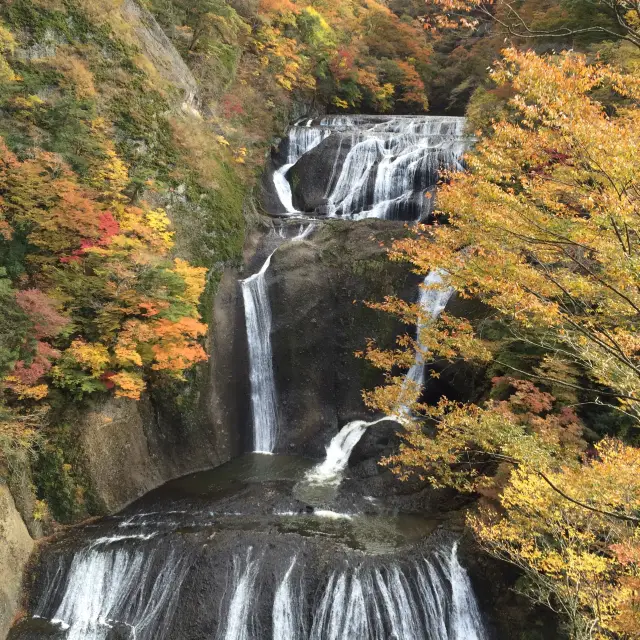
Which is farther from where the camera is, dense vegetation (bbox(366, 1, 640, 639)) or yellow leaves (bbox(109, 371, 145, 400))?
yellow leaves (bbox(109, 371, 145, 400))

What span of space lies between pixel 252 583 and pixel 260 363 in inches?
297

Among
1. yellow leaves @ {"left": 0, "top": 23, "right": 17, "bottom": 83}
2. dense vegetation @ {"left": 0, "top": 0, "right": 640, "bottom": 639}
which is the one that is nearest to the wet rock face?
dense vegetation @ {"left": 0, "top": 0, "right": 640, "bottom": 639}

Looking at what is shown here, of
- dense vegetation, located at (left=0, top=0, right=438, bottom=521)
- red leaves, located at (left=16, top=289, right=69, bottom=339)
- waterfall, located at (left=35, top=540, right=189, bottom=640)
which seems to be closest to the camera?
waterfall, located at (left=35, top=540, right=189, bottom=640)

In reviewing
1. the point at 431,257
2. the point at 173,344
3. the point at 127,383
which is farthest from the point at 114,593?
the point at 431,257

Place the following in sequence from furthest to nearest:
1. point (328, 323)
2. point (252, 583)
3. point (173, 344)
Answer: point (328, 323)
point (173, 344)
point (252, 583)

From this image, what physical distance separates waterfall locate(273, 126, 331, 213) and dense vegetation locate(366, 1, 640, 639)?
12.0m

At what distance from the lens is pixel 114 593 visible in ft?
28.1

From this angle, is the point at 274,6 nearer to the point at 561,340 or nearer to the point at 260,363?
the point at 260,363

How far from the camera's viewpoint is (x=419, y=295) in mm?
15188

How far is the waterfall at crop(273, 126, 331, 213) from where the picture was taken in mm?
20938

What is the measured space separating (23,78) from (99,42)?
10.4 feet

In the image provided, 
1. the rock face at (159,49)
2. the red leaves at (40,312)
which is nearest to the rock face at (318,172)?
the rock face at (159,49)

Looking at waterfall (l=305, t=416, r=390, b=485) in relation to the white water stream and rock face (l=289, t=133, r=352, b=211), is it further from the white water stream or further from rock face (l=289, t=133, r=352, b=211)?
rock face (l=289, t=133, r=352, b=211)

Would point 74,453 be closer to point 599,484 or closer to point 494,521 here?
point 494,521
